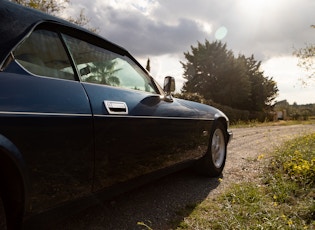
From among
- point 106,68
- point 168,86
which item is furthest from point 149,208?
point 106,68

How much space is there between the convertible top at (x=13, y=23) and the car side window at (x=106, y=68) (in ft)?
0.92

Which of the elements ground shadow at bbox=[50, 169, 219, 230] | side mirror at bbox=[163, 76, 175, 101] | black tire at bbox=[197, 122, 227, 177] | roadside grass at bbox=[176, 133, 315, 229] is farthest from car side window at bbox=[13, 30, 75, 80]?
black tire at bbox=[197, 122, 227, 177]

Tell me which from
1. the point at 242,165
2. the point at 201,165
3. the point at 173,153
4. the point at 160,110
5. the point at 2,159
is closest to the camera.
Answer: the point at 2,159

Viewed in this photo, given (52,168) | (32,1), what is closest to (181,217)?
(52,168)

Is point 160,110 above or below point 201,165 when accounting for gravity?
above

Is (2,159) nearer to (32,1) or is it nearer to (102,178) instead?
(102,178)

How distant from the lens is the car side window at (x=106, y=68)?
2.05 m

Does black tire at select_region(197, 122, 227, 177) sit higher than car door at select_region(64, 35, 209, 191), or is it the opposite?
car door at select_region(64, 35, 209, 191)

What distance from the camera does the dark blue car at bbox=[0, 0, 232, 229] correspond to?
1.39m

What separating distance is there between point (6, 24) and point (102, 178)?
1.06 m

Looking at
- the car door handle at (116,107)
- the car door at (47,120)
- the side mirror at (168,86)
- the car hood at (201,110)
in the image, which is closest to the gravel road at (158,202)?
the car door at (47,120)

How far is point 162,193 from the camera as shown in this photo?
121 inches

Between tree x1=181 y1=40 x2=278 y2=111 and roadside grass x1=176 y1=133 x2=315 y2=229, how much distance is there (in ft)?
95.3

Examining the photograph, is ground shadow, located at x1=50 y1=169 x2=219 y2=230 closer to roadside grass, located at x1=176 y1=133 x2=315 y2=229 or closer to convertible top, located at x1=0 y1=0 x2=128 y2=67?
roadside grass, located at x1=176 y1=133 x2=315 y2=229
